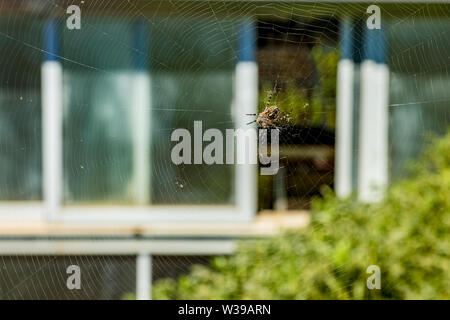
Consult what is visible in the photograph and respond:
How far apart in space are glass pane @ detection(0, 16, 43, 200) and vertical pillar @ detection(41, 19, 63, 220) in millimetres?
61

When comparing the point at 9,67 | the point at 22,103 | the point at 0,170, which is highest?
A: the point at 9,67

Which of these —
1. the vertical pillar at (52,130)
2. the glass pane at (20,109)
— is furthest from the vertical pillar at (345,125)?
the glass pane at (20,109)

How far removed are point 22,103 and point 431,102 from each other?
8.09 feet

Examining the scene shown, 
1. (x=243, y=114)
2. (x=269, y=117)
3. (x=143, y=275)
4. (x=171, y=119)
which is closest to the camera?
(x=269, y=117)

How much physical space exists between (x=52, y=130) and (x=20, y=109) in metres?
0.25

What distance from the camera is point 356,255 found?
247 cm

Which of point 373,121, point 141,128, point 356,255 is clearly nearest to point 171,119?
point 141,128

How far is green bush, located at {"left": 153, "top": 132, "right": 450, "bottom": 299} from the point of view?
7.95 feet

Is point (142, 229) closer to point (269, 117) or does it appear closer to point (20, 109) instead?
point (20, 109)

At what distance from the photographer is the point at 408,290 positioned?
2.42 metres
